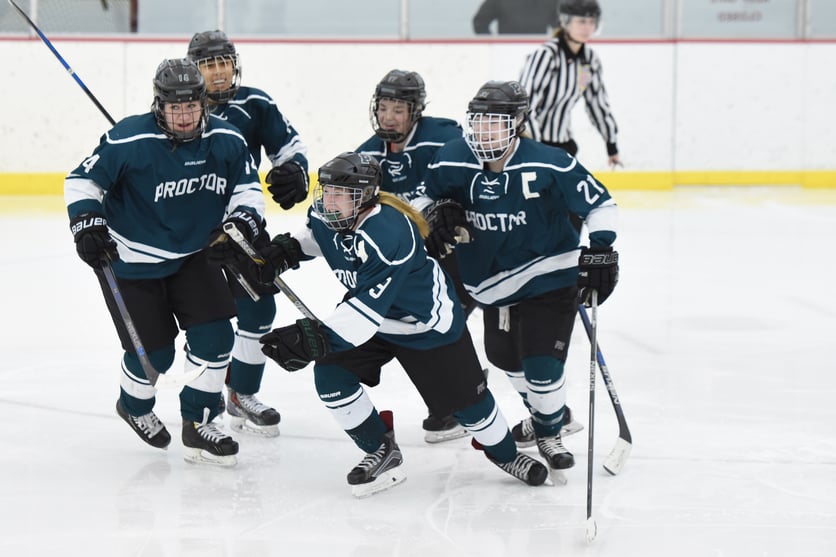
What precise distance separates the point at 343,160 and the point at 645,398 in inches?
59.3

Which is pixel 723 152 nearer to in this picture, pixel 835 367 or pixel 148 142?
pixel 835 367

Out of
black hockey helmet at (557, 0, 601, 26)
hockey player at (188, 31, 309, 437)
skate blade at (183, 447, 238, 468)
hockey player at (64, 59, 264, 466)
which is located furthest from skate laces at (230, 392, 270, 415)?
black hockey helmet at (557, 0, 601, 26)

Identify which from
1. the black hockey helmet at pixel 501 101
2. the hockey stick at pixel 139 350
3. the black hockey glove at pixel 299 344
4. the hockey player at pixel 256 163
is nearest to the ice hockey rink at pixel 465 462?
the hockey player at pixel 256 163

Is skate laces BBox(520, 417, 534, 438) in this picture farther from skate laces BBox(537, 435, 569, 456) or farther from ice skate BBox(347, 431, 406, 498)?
ice skate BBox(347, 431, 406, 498)

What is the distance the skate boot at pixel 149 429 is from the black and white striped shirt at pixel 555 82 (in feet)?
8.16

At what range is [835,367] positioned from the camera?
14.0ft

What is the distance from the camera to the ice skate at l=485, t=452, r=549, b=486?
3020 mm

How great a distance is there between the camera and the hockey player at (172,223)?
10.0 feet

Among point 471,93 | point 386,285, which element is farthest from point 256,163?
point 471,93

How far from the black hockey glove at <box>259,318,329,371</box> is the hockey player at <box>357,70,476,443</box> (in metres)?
0.75

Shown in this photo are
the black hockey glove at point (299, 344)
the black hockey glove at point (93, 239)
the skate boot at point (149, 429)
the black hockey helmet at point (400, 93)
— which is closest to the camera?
the black hockey glove at point (299, 344)

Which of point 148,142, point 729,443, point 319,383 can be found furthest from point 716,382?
point 148,142

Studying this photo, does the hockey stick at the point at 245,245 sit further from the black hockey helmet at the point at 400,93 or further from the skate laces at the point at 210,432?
the black hockey helmet at the point at 400,93

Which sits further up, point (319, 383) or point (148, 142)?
point (148, 142)
